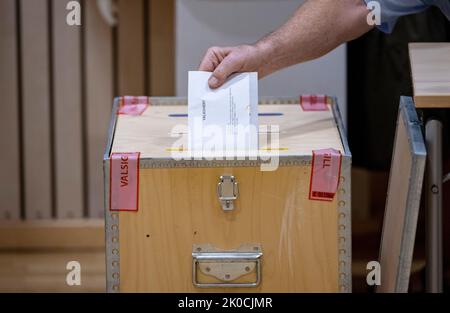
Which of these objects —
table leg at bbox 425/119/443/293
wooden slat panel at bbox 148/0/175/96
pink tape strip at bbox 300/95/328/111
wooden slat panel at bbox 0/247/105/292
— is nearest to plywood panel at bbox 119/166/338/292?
table leg at bbox 425/119/443/293

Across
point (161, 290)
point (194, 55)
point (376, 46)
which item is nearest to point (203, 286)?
point (161, 290)

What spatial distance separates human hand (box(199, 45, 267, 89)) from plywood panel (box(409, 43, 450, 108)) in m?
0.37

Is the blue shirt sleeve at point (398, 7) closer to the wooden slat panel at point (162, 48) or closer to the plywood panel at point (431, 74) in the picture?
the plywood panel at point (431, 74)

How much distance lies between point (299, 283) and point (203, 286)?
0.72ft

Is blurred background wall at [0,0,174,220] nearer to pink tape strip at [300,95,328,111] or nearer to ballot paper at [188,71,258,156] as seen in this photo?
pink tape strip at [300,95,328,111]

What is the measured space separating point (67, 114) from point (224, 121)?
1567 millimetres

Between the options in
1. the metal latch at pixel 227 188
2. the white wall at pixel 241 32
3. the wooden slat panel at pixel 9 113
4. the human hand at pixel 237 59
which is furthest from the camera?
the wooden slat panel at pixel 9 113

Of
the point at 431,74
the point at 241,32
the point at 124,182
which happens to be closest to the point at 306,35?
the point at 431,74

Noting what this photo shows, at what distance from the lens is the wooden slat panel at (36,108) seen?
357 centimetres

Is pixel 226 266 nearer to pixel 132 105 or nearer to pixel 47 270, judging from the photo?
pixel 132 105

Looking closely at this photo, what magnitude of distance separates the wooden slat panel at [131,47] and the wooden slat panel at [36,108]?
0.27 m

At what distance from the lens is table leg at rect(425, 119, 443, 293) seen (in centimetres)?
225

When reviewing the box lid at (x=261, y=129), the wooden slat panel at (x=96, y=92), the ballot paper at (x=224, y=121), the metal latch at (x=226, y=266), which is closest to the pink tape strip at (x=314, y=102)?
the box lid at (x=261, y=129)

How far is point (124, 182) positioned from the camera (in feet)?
7.22
